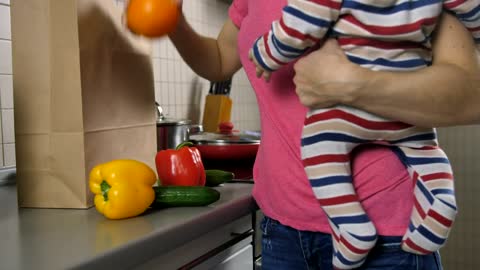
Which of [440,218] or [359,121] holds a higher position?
[359,121]

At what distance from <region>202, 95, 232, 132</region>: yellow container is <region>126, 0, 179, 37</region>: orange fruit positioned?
1067 mm

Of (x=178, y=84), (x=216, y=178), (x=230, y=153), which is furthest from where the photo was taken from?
(x=178, y=84)

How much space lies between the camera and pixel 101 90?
1.04m

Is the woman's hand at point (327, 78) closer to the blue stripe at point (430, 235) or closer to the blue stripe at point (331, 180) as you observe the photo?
the blue stripe at point (331, 180)

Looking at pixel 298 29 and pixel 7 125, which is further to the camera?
pixel 7 125

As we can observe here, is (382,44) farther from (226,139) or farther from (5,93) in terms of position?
(5,93)

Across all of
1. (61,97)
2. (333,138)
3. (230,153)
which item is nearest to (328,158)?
(333,138)

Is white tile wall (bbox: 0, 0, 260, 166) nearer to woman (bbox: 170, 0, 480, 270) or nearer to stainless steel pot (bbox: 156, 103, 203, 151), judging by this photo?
stainless steel pot (bbox: 156, 103, 203, 151)

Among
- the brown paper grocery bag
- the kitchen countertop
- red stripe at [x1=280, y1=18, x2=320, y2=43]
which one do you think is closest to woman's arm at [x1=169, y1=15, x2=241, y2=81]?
the brown paper grocery bag

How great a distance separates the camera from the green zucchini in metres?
0.98

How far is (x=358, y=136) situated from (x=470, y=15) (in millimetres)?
223

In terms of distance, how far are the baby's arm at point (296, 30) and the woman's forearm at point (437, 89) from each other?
0.08 metres

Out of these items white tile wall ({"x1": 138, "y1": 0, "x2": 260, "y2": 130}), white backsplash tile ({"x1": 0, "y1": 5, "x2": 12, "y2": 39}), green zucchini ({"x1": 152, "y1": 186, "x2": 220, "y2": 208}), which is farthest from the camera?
white tile wall ({"x1": 138, "y1": 0, "x2": 260, "y2": 130})

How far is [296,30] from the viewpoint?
76 cm
